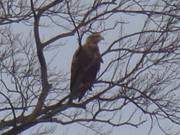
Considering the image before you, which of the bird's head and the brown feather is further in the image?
the bird's head

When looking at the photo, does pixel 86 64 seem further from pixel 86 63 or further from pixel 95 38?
pixel 95 38

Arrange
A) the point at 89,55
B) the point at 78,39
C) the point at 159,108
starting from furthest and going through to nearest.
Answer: the point at 89,55 < the point at 159,108 < the point at 78,39

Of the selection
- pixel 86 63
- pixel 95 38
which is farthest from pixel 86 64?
pixel 95 38

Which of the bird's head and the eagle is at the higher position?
the bird's head

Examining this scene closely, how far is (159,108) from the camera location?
8.70m

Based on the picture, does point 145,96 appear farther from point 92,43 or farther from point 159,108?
point 92,43

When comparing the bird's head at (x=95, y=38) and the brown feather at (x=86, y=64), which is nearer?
the brown feather at (x=86, y=64)

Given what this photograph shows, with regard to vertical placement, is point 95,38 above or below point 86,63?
above

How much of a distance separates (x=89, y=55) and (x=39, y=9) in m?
1.56

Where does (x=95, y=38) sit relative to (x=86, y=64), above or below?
above

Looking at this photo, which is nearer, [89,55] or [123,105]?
[123,105]

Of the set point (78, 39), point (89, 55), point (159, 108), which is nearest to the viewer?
point (78, 39)

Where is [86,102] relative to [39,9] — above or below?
below

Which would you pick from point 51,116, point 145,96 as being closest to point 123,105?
point 145,96
